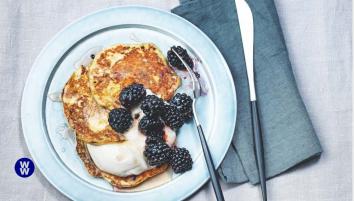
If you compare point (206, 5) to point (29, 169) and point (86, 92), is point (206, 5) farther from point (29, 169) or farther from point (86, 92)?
point (29, 169)

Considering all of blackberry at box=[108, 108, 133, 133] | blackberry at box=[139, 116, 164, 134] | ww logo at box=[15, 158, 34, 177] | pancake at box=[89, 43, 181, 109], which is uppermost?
pancake at box=[89, 43, 181, 109]

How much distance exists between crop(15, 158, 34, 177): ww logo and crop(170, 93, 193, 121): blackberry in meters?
0.51

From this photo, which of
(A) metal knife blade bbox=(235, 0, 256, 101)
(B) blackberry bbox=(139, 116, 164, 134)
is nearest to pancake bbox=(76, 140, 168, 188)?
(B) blackberry bbox=(139, 116, 164, 134)

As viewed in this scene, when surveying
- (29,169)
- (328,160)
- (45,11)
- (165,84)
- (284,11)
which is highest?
(45,11)

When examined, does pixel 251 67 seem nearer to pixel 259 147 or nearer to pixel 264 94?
pixel 264 94

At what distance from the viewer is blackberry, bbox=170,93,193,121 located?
1.85 m

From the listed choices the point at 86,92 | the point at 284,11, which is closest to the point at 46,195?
the point at 86,92

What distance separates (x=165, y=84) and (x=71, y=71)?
316mm

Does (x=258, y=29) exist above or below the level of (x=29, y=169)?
above

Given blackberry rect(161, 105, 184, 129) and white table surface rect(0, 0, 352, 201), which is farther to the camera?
white table surface rect(0, 0, 352, 201)

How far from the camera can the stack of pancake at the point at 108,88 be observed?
1839 millimetres

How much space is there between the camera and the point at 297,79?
1991 mm

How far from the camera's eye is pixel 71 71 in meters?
1.95

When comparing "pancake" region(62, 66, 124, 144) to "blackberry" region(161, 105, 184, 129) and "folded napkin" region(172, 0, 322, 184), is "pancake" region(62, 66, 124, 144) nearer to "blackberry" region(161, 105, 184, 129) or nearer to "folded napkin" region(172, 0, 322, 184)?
"blackberry" region(161, 105, 184, 129)
